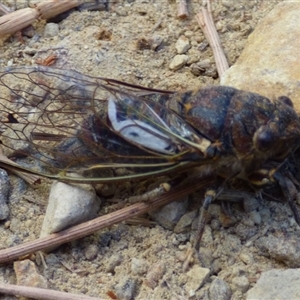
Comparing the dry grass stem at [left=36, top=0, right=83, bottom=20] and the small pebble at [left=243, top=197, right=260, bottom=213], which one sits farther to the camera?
the dry grass stem at [left=36, top=0, right=83, bottom=20]

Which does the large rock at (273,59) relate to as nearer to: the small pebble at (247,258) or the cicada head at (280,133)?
the cicada head at (280,133)

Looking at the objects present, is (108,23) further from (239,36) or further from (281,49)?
(281,49)

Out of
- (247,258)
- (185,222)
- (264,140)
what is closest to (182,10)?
(264,140)

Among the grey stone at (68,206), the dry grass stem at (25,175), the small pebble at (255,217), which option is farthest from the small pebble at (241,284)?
the dry grass stem at (25,175)

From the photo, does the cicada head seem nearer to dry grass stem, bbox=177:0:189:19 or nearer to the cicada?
the cicada

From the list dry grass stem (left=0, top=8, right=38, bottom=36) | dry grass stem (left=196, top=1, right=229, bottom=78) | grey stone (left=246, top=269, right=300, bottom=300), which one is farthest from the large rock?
dry grass stem (left=0, top=8, right=38, bottom=36)

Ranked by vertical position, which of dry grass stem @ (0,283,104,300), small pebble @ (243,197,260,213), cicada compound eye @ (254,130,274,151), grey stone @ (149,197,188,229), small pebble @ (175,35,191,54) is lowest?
small pebble @ (243,197,260,213)

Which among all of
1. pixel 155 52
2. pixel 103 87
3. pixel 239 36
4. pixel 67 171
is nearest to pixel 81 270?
pixel 67 171

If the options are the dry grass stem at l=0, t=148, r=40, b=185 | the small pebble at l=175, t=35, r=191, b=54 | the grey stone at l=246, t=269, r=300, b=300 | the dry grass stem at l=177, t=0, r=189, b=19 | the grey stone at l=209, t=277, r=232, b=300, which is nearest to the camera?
the grey stone at l=246, t=269, r=300, b=300
